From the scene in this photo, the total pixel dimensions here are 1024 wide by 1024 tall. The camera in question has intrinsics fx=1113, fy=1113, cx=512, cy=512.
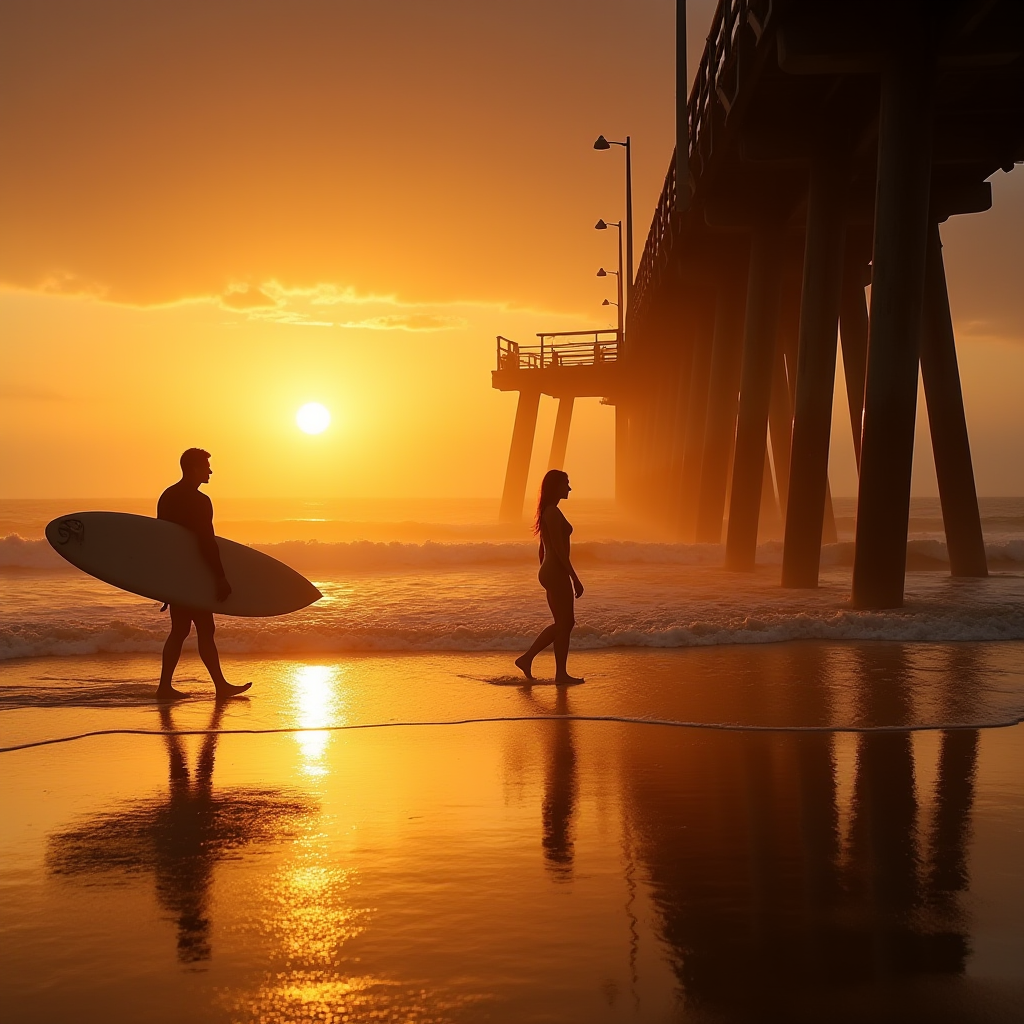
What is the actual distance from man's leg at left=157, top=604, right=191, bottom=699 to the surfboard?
117 mm

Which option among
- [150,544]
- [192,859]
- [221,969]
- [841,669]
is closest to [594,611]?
[841,669]

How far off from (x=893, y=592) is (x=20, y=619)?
33.5 ft

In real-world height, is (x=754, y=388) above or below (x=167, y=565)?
above

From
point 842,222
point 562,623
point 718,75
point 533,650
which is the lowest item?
point 533,650

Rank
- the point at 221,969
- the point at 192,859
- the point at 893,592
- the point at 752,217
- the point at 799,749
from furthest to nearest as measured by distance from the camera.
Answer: the point at 752,217
the point at 893,592
the point at 799,749
the point at 192,859
the point at 221,969

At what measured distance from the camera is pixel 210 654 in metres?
8.05

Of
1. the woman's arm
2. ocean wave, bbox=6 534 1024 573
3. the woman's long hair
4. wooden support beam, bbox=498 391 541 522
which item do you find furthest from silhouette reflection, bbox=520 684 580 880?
wooden support beam, bbox=498 391 541 522

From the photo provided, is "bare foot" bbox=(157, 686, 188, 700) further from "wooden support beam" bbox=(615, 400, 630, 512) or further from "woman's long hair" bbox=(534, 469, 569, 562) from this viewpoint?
"wooden support beam" bbox=(615, 400, 630, 512)

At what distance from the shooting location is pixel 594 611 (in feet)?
43.9

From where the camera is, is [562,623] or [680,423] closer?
[562,623]

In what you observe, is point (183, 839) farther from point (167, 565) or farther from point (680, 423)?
point (680, 423)

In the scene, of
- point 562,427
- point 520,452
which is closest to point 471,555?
point 520,452

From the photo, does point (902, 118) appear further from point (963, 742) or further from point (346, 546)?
point (346, 546)

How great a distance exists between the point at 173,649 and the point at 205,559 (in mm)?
764
